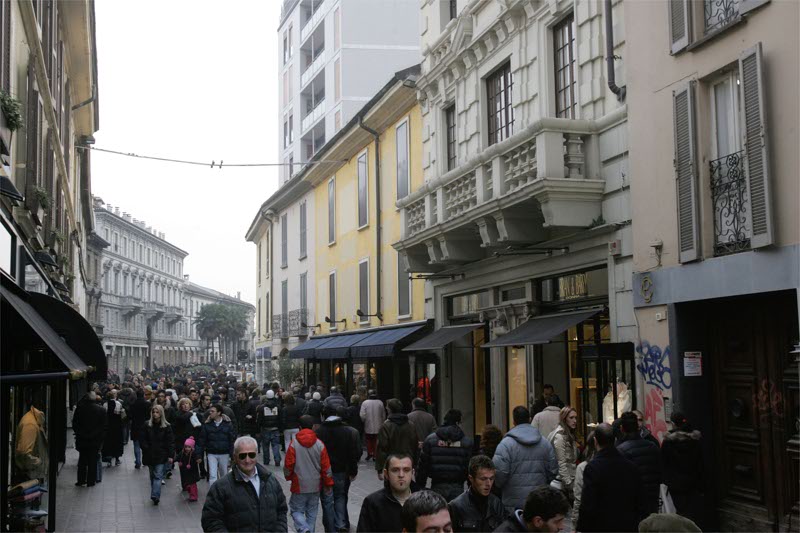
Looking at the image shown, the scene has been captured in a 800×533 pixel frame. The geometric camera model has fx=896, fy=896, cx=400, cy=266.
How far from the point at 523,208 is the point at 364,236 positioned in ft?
43.4

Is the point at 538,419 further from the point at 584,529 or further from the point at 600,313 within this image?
the point at 584,529

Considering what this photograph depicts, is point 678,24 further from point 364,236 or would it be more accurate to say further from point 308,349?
point 308,349

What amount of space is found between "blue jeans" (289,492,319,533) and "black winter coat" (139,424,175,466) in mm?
5233

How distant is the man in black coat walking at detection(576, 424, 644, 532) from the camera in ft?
25.1

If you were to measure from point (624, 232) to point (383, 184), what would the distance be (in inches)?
525

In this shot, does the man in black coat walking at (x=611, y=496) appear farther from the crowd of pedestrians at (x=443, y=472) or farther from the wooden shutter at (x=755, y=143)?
the wooden shutter at (x=755, y=143)

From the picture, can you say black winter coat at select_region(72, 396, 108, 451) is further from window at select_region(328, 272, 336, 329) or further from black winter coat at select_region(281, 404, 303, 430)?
window at select_region(328, 272, 336, 329)

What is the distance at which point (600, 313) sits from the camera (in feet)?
47.6

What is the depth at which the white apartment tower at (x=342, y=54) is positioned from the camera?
4044 cm

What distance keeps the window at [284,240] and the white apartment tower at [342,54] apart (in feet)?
10.9

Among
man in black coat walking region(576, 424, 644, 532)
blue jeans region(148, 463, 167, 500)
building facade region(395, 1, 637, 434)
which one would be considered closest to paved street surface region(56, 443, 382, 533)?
blue jeans region(148, 463, 167, 500)

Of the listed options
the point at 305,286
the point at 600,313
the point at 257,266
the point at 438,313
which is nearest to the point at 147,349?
the point at 257,266

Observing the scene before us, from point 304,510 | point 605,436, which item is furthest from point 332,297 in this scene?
point 605,436

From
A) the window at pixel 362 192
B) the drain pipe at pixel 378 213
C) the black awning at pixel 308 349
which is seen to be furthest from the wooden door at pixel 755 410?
the black awning at pixel 308 349
